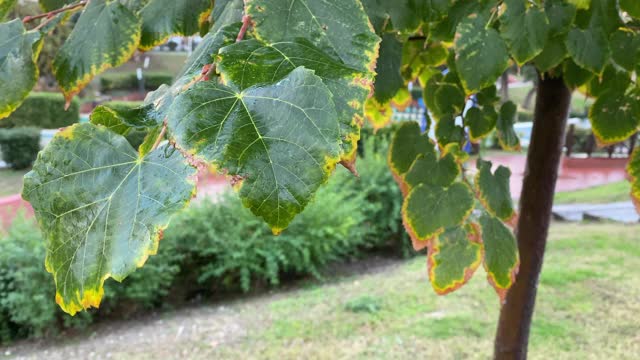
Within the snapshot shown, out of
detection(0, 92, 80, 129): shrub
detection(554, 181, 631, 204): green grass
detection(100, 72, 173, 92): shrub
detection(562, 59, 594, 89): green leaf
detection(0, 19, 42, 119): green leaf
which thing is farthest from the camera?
detection(100, 72, 173, 92): shrub

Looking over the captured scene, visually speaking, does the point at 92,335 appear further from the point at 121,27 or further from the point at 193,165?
the point at 193,165

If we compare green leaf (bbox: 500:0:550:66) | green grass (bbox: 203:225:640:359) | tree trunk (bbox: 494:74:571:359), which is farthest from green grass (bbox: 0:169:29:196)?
green leaf (bbox: 500:0:550:66)

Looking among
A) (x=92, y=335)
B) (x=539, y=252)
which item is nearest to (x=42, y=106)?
(x=92, y=335)

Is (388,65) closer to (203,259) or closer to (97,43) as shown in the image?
(97,43)

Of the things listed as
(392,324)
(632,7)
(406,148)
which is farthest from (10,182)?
(632,7)

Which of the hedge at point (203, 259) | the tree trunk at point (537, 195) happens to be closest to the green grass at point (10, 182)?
the hedge at point (203, 259)

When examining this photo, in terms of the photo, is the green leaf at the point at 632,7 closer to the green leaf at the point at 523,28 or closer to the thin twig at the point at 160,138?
the green leaf at the point at 523,28

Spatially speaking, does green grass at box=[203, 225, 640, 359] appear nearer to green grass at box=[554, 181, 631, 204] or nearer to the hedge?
the hedge
